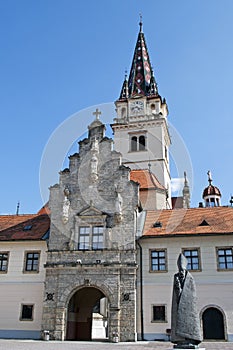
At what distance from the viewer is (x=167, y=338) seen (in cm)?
2419

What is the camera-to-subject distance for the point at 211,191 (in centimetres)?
5209

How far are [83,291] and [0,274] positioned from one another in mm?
6393

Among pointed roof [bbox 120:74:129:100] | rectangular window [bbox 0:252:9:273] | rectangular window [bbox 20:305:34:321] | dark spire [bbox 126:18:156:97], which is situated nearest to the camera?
rectangular window [bbox 20:305:34:321]

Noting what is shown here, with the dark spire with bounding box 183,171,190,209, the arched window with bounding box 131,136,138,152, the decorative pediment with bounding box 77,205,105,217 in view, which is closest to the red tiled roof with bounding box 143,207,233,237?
the decorative pediment with bounding box 77,205,105,217

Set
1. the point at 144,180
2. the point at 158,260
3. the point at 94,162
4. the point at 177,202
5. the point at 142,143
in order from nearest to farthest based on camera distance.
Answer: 1. the point at 158,260
2. the point at 94,162
3. the point at 144,180
4. the point at 142,143
5. the point at 177,202

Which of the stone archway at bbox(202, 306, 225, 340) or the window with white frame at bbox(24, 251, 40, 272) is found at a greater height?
the window with white frame at bbox(24, 251, 40, 272)

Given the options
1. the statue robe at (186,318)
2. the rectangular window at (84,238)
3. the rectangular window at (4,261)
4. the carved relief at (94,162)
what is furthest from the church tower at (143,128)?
the statue robe at (186,318)

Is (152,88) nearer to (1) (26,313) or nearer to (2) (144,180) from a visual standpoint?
(2) (144,180)

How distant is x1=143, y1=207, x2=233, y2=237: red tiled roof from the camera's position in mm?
26425

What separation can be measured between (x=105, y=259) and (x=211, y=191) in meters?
29.9

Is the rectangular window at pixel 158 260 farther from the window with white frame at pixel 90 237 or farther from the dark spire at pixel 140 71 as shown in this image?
the dark spire at pixel 140 71

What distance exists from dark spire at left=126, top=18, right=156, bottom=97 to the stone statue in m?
45.9

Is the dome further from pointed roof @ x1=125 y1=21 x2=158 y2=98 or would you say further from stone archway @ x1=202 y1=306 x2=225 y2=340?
stone archway @ x1=202 y1=306 x2=225 y2=340

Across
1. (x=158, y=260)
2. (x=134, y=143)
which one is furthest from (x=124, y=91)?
(x=158, y=260)
